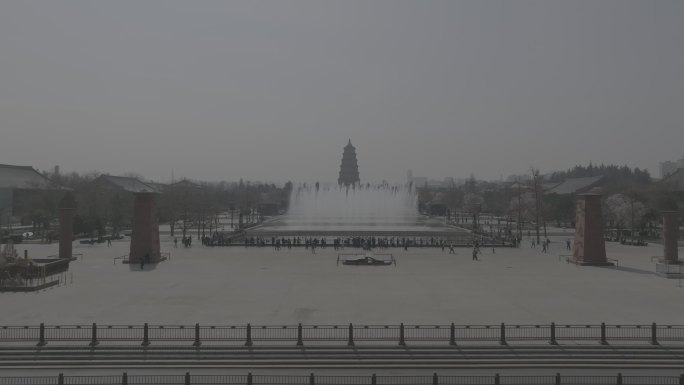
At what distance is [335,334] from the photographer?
17.1 m

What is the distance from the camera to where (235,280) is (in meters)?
27.5

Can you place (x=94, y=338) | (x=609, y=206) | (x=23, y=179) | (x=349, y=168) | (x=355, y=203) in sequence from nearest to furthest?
(x=94, y=338), (x=609, y=206), (x=23, y=179), (x=355, y=203), (x=349, y=168)

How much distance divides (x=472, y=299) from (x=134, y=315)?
12.9 m

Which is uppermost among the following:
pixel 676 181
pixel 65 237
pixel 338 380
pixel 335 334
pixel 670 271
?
pixel 676 181

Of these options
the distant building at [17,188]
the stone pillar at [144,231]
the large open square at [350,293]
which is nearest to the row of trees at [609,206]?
the large open square at [350,293]

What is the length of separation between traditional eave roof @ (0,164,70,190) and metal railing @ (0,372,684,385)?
68924 mm

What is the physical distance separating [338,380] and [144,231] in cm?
2452

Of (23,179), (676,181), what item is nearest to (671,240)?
→ (676,181)

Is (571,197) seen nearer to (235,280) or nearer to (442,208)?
(442,208)

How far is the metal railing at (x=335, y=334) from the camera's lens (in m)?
16.2

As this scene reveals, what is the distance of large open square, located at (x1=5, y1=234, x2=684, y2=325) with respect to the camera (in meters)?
19.3

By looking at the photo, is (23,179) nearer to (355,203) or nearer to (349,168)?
(355,203)

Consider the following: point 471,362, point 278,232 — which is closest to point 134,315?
point 471,362

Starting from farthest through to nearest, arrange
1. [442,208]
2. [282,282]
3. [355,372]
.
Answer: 1. [442,208]
2. [282,282]
3. [355,372]
